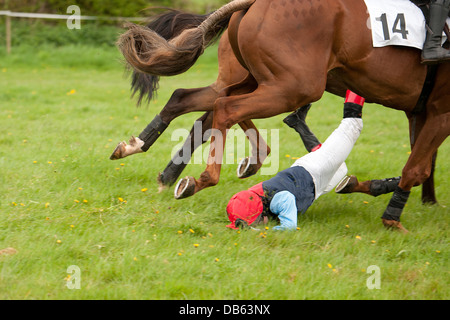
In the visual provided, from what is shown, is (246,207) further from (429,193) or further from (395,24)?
(429,193)

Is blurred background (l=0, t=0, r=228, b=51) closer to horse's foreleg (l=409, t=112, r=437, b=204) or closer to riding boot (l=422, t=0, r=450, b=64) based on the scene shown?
horse's foreleg (l=409, t=112, r=437, b=204)

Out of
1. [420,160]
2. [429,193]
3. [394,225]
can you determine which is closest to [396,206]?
[394,225]

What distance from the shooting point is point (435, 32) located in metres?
3.88

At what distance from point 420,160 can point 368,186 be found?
72 centimetres

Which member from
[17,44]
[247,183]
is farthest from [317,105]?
[17,44]

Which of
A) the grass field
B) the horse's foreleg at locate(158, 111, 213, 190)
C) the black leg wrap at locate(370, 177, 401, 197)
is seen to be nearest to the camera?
the grass field

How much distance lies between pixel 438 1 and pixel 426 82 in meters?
0.62

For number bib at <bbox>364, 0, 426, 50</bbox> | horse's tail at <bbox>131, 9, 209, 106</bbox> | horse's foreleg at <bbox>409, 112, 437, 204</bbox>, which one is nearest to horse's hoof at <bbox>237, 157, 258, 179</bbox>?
horse's tail at <bbox>131, 9, 209, 106</bbox>

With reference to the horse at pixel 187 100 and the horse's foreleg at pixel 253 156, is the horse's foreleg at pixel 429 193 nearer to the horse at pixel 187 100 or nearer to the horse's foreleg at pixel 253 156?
the horse at pixel 187 100

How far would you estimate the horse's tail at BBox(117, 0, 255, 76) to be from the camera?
13.7 ft

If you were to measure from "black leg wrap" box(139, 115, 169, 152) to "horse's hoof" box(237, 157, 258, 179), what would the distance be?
92 centimetres

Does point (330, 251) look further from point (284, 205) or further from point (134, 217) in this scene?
point (134, 217)

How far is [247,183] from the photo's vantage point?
17.8 ft

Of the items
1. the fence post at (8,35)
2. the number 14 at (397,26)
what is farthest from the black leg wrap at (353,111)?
the fence post at (8,35)
